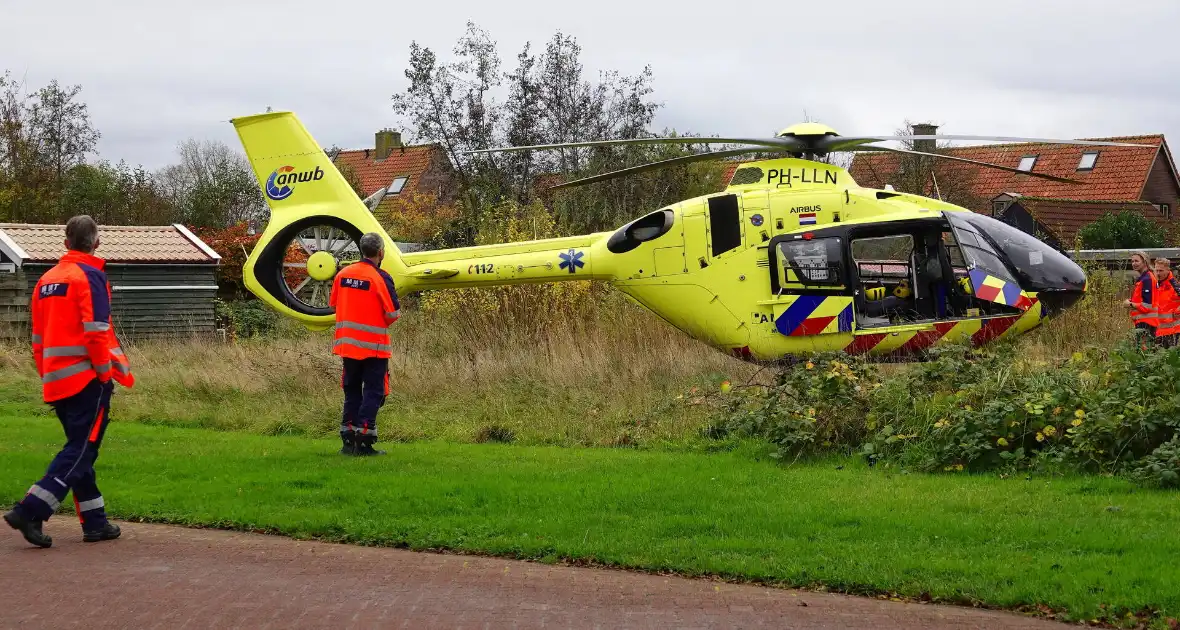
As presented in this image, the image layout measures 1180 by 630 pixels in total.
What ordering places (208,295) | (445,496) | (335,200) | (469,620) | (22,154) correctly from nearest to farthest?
(469,620)
(445,496)
(335,200)
(208,295)
(22,154)

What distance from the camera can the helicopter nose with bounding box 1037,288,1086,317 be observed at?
13883 millimetres

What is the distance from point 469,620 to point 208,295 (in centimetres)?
2280

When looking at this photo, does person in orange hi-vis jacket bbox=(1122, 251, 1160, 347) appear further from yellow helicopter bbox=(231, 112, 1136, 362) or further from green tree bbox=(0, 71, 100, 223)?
green tree bbox=(0, 71, 100, 223)

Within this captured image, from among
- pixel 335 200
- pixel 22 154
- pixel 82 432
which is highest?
pixel 22 154

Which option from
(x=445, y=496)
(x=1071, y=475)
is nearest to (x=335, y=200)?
(x=445, y=496)

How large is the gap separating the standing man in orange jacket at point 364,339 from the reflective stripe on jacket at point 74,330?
3068mm

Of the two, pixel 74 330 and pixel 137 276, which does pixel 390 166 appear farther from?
pixel 74 330

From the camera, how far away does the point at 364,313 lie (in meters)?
10.9

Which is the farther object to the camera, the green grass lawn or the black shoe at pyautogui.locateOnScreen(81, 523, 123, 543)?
the black shoe at pyautogui.locateOnScreen(81, 523, 123, 543)

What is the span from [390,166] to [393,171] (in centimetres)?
61

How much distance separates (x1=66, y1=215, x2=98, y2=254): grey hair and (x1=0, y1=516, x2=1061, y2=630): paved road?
76.8 inches

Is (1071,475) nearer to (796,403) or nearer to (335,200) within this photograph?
(796,403)

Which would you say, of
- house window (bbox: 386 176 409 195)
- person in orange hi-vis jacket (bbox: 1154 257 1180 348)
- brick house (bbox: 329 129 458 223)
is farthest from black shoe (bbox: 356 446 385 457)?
house window (bbox: 386 176 409 195)

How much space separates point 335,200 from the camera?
1577cm
